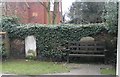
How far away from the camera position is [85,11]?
138 inches

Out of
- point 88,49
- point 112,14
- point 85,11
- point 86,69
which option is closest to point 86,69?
point 86,69

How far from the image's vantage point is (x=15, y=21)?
424cm

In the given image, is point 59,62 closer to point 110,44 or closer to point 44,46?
point 44,46

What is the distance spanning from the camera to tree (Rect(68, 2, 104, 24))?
11.0 feet

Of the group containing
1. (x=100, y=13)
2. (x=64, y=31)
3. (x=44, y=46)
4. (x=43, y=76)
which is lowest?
(x=43, y=76)

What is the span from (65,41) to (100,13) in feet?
3.13

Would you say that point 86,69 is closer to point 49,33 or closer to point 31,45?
point 49,33

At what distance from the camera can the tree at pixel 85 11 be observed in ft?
11.0

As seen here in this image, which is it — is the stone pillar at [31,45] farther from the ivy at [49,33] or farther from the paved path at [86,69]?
the paved path at [86,69]

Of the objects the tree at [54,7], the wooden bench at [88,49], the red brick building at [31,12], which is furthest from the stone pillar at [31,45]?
the wooden bench at [88,49]

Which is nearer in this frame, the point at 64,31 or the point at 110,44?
the point at 110,44

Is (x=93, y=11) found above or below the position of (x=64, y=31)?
above

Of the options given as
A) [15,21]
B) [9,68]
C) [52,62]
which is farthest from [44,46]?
[9,68]

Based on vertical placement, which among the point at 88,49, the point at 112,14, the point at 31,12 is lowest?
the point at 88,49
